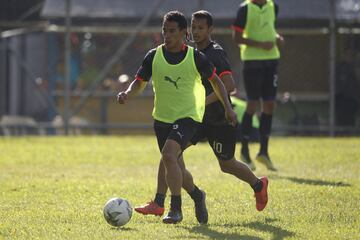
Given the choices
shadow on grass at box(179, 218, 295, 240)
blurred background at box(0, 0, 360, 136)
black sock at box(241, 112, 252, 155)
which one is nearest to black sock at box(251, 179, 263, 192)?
shadow on grass at box(179, 218, 295, 240)

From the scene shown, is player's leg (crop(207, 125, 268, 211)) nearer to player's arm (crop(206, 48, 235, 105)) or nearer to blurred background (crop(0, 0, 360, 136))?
player's arm (crop(206, 48, 235, 105))

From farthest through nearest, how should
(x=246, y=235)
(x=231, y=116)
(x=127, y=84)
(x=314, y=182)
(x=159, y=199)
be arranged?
(x=127, y=84) → (x=314, y=182) → (x=159, y=199) → (x=231, y=116) → (x=246, y=235)

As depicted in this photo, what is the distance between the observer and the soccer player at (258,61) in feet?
36.8

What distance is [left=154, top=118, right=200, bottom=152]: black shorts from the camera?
23.0 ft

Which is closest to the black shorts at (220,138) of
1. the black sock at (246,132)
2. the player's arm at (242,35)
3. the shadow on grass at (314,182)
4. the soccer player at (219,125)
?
the soccer player at (219,125)

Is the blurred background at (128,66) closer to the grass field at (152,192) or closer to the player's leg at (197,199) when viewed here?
the grass field at (152,192)

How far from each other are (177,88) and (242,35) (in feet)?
13.7

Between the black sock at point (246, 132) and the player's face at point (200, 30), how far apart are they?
3499 mm

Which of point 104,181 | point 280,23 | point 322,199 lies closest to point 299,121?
point 280,23

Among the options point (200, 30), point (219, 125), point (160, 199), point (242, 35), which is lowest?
point (160, 199)

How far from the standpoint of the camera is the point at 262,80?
37.1ft

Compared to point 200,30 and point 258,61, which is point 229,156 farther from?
point 258,61

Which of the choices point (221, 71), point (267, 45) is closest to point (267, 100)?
point (267, 45)

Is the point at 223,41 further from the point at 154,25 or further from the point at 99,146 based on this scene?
the point at 99,146
